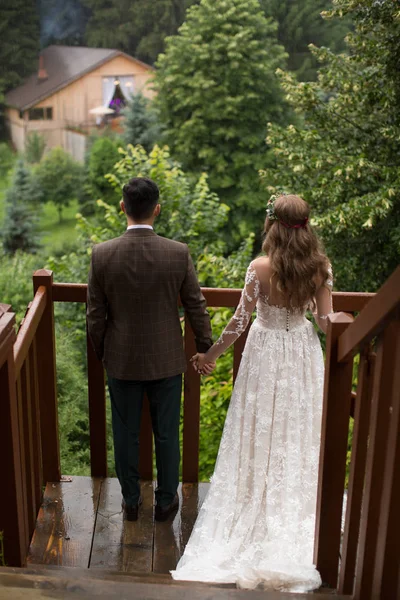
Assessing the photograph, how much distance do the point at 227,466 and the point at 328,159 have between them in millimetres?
8503

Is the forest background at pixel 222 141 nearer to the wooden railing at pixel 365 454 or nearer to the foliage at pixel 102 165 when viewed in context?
the foliage at pixel 102 165

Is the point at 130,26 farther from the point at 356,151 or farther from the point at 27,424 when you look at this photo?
the point at 27,424

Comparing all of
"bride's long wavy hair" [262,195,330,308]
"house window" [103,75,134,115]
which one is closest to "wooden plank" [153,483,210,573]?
"bride's long wavy hair" [262,195,330,308]

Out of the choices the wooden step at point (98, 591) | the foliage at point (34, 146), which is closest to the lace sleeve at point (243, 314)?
the wooden step at point (98, 591)

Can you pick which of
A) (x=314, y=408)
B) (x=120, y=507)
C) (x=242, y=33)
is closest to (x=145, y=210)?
(x=314, y=408)

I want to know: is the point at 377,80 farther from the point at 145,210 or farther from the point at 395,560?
the point at 395,560

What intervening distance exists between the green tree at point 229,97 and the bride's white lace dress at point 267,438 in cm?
1813

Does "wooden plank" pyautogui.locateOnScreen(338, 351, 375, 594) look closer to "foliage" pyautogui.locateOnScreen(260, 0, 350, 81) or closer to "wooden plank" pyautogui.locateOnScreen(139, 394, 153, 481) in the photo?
"wooden plank" pyautogui.locateOnScreen(139, 394, 153, 481)

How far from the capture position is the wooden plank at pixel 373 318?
1.40 meters

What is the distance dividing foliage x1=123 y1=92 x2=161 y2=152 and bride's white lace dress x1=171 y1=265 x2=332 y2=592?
67.9 ft

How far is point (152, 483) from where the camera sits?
2.95 metres

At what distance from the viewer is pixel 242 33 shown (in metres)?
20.9

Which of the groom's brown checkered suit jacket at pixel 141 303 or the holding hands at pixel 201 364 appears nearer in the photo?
the groom's brown checkered suit jacket at pixel 141 303

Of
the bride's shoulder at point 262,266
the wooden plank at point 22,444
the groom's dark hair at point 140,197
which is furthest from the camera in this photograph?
the bride's shoulder at point 262,266
